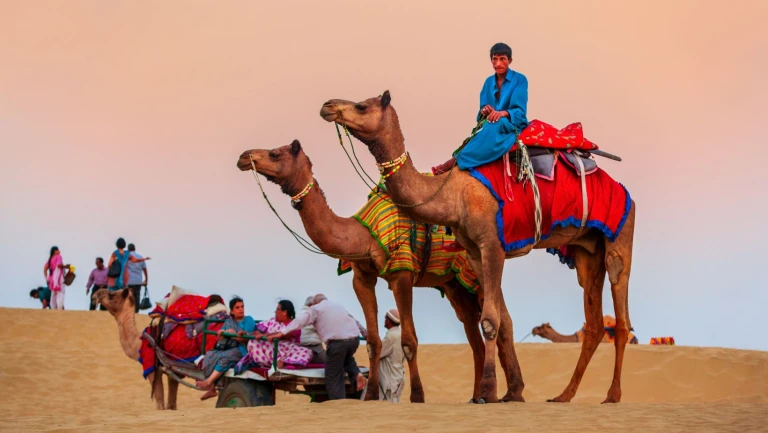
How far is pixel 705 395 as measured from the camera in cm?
1922

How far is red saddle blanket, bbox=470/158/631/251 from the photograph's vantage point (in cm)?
1178

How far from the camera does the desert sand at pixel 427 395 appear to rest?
1002cm

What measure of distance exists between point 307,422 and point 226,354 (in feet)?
10.9

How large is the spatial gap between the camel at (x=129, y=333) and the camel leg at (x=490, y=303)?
5285 millimetres

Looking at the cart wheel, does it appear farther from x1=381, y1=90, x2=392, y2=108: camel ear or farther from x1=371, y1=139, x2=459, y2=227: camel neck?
x1=381, y1=90, x2=392, y2=108: camel ear

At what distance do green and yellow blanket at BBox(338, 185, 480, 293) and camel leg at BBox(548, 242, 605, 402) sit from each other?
4.13 ft

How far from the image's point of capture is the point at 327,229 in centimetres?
1259

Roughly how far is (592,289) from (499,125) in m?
2.39

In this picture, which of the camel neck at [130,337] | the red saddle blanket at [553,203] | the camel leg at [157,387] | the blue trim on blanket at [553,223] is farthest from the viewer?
the camel neck at [130,337]

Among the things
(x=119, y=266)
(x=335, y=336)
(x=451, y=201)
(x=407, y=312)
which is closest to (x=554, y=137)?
(x=451, y=201)

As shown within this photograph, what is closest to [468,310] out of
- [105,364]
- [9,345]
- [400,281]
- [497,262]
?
[400,281]

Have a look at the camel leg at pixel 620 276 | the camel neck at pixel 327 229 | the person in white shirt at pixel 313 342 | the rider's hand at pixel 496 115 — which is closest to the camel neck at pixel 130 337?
the person in white shirt at pixel 313 342

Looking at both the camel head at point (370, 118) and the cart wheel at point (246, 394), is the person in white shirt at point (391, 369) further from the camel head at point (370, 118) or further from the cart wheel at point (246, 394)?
the camel head at point (370, 118)

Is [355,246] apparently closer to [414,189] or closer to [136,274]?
[414,189]
